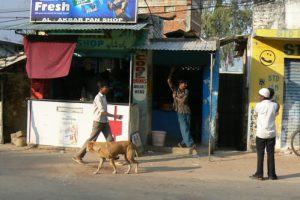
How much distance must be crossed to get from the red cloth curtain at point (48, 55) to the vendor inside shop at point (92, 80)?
4.25 ft

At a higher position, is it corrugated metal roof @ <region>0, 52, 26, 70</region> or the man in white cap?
corrugated metal roof @ <region>0, 52, 26, 70</region>

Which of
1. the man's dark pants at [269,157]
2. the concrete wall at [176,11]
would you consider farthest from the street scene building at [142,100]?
the concrete wall at [176,11]

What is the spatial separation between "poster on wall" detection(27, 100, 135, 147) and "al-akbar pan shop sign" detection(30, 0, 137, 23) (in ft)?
6.65

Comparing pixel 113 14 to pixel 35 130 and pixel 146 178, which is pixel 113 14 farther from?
pixel 146 178

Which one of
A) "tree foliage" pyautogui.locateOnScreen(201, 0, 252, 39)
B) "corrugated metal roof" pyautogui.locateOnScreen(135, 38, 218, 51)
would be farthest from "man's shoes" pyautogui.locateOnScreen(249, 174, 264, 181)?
"tree foliage" pyautogui.locateOnScreen(201, 0, 252, 39)

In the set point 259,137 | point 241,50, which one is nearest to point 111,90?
point 241,50

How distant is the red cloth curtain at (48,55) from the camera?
1130cm

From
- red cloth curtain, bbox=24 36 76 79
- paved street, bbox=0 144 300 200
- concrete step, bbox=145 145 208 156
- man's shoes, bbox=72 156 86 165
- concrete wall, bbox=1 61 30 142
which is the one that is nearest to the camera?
paved street, bbox=0 144 300 200

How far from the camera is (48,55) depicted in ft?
37.6

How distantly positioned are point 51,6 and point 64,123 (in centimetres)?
287

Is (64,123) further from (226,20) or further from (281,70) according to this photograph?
(226,20)

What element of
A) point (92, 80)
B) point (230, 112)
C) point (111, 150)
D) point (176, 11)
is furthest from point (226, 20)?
point (111, 150)

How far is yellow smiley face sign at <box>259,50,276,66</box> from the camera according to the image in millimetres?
12219

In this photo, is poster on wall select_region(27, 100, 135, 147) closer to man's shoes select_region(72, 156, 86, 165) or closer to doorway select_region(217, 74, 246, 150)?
man's shoes select_region(72, 156, 86, 165)
